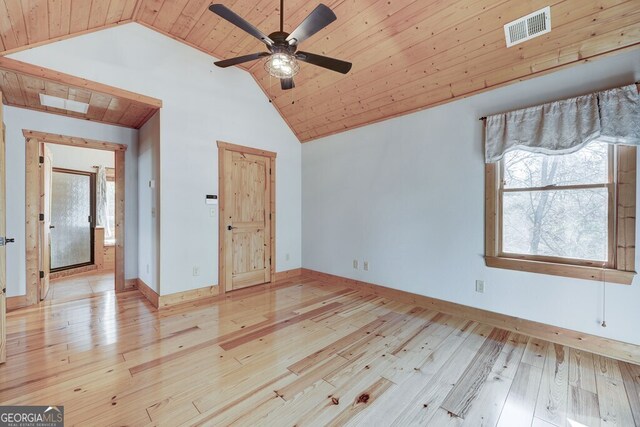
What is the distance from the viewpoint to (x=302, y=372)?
6.63 ft

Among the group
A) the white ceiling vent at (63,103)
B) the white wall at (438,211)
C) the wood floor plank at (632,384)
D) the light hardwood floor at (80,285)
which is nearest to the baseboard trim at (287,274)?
the white wall at (438,211)

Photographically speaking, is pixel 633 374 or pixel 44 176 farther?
pixel 44 176

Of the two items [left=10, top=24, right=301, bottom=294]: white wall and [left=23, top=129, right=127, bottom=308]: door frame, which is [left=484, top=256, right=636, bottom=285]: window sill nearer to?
[left=10, top=24, right=301, bottom=294]: white wall

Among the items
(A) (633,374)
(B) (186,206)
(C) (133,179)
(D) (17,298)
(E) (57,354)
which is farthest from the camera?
(C) (133,179)

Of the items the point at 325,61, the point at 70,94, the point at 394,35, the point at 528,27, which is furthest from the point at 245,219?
the point at 528,27

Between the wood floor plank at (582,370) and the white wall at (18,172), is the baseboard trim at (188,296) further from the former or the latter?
the wood floor plank at (582,370)

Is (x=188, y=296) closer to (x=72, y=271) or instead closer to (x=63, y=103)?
(x=63, y=103)

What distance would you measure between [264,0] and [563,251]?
12.7ft

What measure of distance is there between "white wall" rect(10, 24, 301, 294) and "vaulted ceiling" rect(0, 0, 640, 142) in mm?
→ 177

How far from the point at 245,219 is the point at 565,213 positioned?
13.0 ft

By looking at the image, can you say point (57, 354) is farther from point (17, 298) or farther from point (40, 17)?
point (40, 17)

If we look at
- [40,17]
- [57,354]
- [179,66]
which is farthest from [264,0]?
[57,354]

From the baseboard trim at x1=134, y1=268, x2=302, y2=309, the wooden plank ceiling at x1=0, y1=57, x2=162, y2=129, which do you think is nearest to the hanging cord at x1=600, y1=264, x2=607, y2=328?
the baseboard trim at x1=134, y1=268, x2=302, y2=309

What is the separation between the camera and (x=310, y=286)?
427cm
